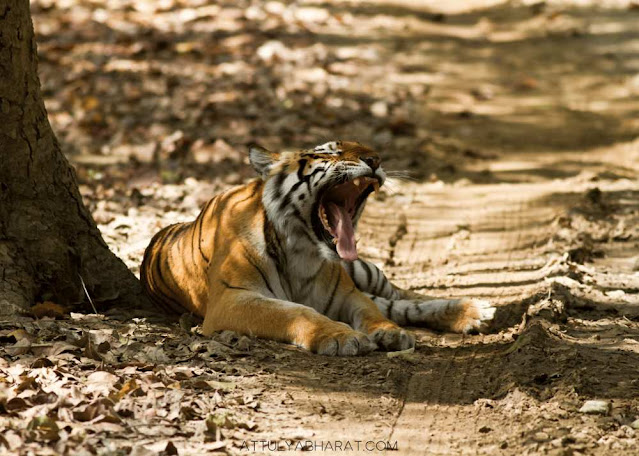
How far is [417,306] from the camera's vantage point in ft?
19.6

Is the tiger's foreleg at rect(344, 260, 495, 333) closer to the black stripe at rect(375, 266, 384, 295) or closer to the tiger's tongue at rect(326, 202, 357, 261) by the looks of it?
the black stripe at rect(375, 266, 384, 295)

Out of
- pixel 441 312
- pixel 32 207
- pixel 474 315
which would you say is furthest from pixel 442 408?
pixel 32 207

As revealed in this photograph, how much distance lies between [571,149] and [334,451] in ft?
22.8

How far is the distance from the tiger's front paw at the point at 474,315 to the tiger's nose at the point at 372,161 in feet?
3.31

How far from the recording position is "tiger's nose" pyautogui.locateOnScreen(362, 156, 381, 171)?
5.31 meters

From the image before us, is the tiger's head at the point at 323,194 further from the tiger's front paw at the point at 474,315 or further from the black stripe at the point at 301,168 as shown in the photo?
the tiger's front paw at the point at 474,315

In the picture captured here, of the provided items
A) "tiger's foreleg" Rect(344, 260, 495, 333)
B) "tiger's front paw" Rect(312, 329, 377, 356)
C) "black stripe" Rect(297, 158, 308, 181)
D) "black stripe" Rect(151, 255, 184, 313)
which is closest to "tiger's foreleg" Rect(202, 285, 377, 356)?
"tiger's front paw" Rect(312, 329, 377, 356)

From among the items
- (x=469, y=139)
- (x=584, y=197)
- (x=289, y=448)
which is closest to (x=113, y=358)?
(x=289, y=448)

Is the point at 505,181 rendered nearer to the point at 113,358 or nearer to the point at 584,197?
the point at 584,197

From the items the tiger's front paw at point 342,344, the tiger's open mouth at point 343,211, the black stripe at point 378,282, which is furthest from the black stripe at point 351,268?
the tiger's front paw at point 342,344

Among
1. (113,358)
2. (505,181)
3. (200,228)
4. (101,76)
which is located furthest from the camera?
(101,76)

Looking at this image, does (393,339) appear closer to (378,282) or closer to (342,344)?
(342,344)

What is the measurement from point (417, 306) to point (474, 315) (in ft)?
1.37

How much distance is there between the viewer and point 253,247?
555cm
